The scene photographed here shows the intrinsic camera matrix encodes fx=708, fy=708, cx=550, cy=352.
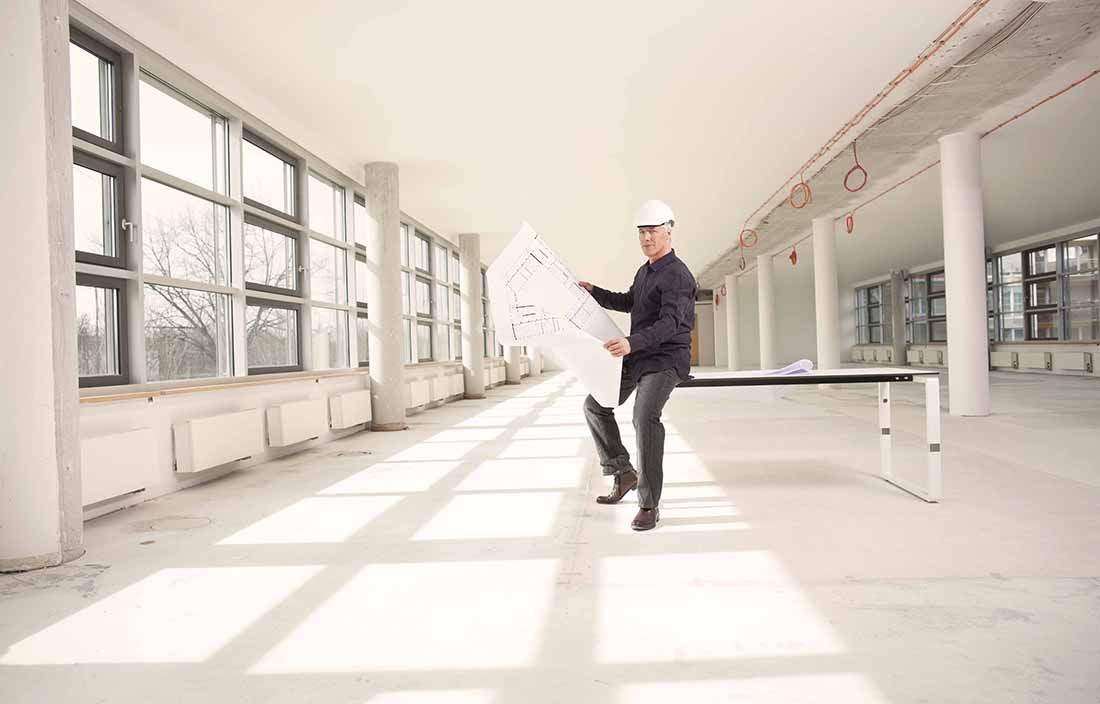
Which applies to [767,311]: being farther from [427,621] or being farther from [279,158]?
[427,621]

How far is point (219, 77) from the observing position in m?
5.49

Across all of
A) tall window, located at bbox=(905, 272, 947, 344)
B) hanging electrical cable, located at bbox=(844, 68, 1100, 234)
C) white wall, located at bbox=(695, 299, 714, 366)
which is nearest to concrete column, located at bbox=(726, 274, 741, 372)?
tall window, located at bbox=(905, 272, 947, 344)

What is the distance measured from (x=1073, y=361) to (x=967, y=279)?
9326 mm

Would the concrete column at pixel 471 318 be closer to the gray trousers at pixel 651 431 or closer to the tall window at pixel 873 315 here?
the gray trousers at pixel 651 431

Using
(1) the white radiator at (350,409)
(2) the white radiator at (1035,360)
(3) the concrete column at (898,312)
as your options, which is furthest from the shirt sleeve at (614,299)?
(3) the concrete column at (898,312)

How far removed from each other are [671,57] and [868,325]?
22.9 m

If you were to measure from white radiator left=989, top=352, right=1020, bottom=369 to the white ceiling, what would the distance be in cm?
826

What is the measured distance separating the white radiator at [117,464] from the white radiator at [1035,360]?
17265 mm

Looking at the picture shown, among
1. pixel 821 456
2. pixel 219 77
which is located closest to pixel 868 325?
pixel 821 456

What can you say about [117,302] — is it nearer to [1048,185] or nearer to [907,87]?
[907,87]

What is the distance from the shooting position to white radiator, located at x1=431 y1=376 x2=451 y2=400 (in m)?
10.6

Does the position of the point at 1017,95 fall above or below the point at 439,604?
above

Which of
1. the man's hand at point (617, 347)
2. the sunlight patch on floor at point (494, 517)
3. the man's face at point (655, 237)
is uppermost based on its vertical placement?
the man's face at point (655, 237)

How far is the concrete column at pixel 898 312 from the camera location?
21844mm
